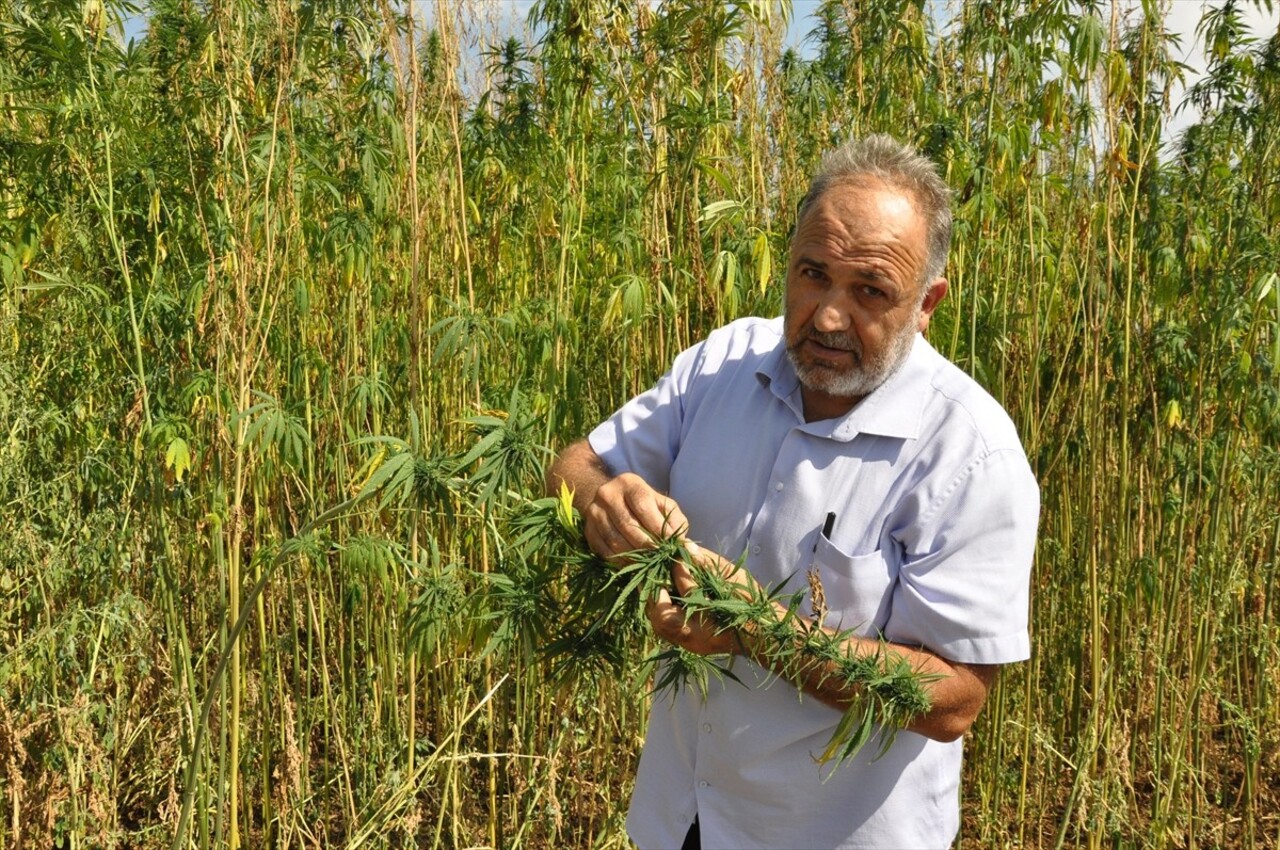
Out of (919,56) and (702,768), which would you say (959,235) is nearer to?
(919,56)

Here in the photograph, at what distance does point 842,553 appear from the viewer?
59.7 inches

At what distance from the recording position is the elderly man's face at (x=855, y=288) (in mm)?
1543

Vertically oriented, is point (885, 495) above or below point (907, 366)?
below

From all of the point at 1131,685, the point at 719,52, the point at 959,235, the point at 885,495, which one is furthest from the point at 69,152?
the point at 1131,685

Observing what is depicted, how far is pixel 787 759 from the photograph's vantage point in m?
1.58

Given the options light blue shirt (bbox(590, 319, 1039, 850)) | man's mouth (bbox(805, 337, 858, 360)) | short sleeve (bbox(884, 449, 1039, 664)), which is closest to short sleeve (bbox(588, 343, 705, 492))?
light blue shirt (bbox(590, 319, 1039, 850))

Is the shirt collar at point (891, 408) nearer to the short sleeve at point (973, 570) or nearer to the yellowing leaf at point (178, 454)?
the short sleeve at point (973, 570)

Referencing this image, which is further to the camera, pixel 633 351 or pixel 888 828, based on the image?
pixel 633 351

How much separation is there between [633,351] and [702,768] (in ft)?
4.83

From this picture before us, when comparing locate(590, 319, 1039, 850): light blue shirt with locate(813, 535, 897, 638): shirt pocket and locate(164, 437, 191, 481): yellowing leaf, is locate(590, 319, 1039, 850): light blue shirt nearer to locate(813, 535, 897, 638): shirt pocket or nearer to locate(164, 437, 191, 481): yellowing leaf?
locate(813, 535, 897, 638): shirt pocket

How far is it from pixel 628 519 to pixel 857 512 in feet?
1.25

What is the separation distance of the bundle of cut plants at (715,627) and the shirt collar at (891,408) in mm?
287

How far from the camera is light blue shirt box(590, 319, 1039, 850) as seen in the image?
4.86 ft

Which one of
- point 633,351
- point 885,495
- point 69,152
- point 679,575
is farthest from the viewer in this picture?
point 633,351
